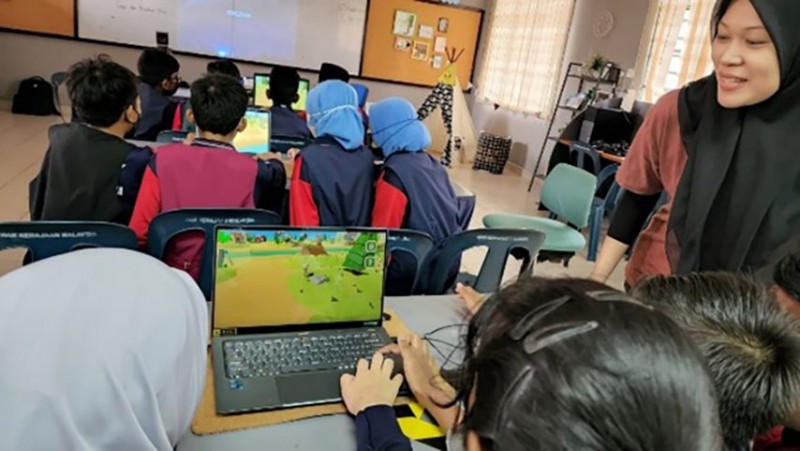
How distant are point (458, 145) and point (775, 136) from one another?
6.20 m

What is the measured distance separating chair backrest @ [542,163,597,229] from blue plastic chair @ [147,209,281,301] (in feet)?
6.44

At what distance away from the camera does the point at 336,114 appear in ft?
7.35

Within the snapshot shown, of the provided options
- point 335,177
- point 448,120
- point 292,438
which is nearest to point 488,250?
point 335,177

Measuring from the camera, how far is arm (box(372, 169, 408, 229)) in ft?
6.77

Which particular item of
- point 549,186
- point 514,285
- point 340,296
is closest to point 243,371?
point 340,296

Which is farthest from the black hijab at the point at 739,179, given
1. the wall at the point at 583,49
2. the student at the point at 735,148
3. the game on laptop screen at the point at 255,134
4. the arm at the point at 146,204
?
the wall at the point at 583,49

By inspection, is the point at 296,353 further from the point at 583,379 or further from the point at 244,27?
the point at 244,27

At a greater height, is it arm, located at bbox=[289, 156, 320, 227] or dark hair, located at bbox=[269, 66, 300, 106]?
dark hair, located at bbox=[269, 66, 300, 106]

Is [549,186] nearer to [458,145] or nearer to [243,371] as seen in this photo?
[243,371]

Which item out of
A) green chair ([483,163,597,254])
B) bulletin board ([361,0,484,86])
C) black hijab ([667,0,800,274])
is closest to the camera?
black hijab ([667,0,800,274])

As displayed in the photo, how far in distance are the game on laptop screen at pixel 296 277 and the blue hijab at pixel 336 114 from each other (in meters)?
1.04

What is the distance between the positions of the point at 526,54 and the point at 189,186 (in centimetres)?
607

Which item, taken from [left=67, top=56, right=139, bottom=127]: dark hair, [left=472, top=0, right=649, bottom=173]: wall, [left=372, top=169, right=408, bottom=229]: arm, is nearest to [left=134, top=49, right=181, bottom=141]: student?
[left=67, top=56, right=139, bottom=127]: dark hair

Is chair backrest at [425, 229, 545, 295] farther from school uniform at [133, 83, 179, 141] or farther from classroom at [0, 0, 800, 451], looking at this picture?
school uniform at [133, 83, 179, 141]
